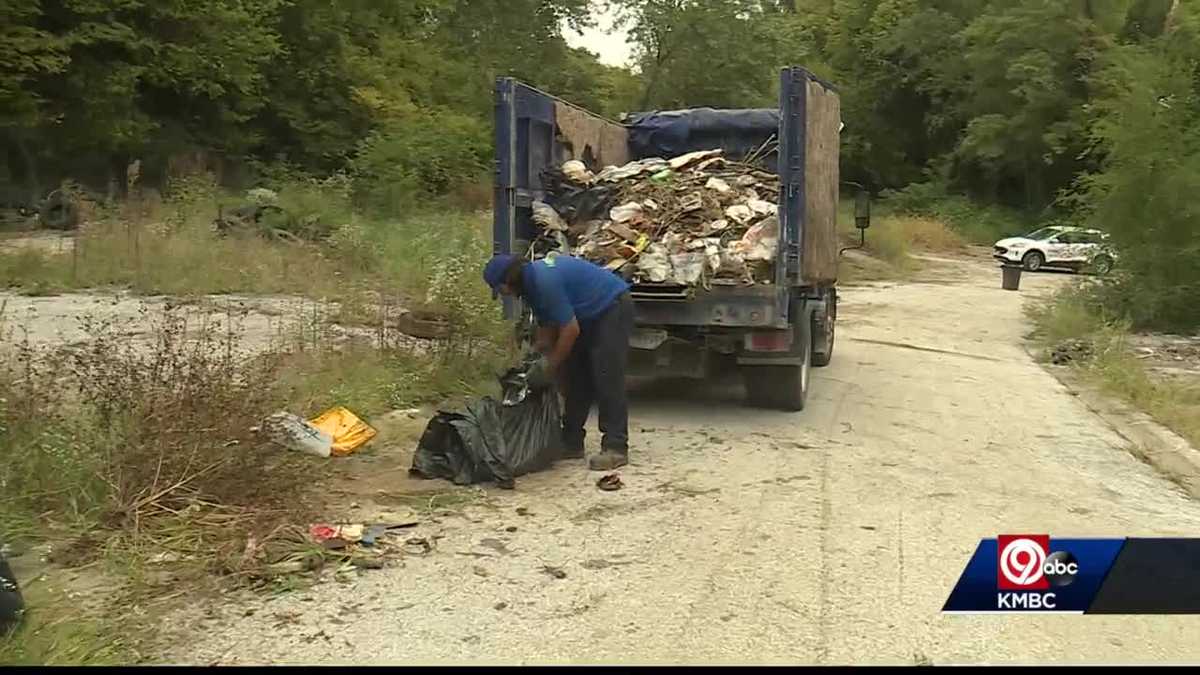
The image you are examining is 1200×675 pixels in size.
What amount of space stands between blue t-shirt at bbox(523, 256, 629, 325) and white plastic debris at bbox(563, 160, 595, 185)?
2.35 metres

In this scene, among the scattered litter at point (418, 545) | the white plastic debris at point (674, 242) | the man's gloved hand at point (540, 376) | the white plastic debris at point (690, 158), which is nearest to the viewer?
the scattered litter at point (418, 545)

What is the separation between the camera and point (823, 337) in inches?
456

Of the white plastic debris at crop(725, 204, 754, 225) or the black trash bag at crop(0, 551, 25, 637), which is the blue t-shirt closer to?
the white plastic debris at crop(725, 204, 754, 225)

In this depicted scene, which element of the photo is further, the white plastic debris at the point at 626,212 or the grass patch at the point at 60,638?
the white plastic debris at the point at 626,212

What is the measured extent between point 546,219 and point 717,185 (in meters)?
1.46

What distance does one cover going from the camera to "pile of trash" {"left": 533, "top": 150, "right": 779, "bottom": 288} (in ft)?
28.7

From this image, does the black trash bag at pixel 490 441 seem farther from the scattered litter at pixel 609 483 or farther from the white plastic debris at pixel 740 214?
the white plastic debris at pixel 740 214

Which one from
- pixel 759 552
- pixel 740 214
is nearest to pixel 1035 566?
pixel 759 552

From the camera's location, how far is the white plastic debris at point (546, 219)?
30.6ft

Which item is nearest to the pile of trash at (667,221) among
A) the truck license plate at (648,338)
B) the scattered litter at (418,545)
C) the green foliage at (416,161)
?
the truck license plate at (648,338)

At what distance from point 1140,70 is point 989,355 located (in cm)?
531

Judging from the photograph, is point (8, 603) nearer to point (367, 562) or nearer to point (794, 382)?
point (367, 562)

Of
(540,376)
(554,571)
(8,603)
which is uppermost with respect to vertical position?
(540,376)

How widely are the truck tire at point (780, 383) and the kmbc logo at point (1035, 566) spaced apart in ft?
15.9
